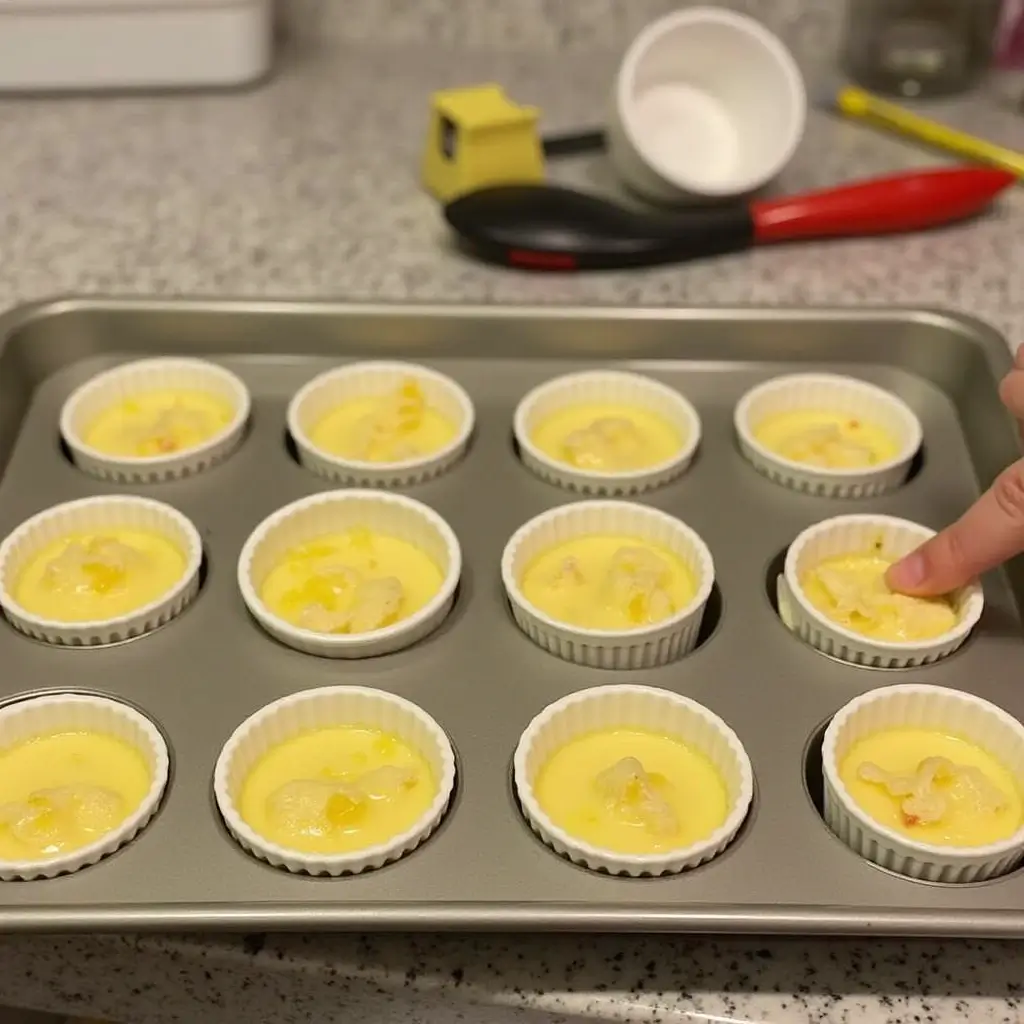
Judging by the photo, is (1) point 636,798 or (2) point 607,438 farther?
(2) point 607,438

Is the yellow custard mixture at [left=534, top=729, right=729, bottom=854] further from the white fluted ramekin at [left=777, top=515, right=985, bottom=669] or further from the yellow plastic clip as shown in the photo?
the yellow plastic clip

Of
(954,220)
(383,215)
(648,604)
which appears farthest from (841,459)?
(383,215)

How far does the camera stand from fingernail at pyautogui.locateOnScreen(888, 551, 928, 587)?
3.10 ft

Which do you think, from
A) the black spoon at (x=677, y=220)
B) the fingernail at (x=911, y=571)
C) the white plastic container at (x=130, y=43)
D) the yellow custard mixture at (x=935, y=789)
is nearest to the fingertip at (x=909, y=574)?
the fingernail at (x=911, y=571)

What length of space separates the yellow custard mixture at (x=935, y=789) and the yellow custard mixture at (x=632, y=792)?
0.10 meters

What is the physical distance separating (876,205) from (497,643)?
2.16ft

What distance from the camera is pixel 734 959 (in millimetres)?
745

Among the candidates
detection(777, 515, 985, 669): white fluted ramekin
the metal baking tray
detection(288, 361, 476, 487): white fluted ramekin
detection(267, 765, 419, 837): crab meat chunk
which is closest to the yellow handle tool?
the metal baking tray

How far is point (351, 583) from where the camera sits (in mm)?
1015

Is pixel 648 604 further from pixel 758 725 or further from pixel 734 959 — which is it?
pixel 734 959

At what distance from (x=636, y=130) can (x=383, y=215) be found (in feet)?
0.94

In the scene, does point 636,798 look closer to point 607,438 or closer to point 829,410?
point 607,438

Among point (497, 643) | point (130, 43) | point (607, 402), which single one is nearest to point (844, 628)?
point (497, 643)

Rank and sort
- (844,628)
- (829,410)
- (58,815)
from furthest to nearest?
1. (829,410)
2. (844,628)
3. (58,815)
